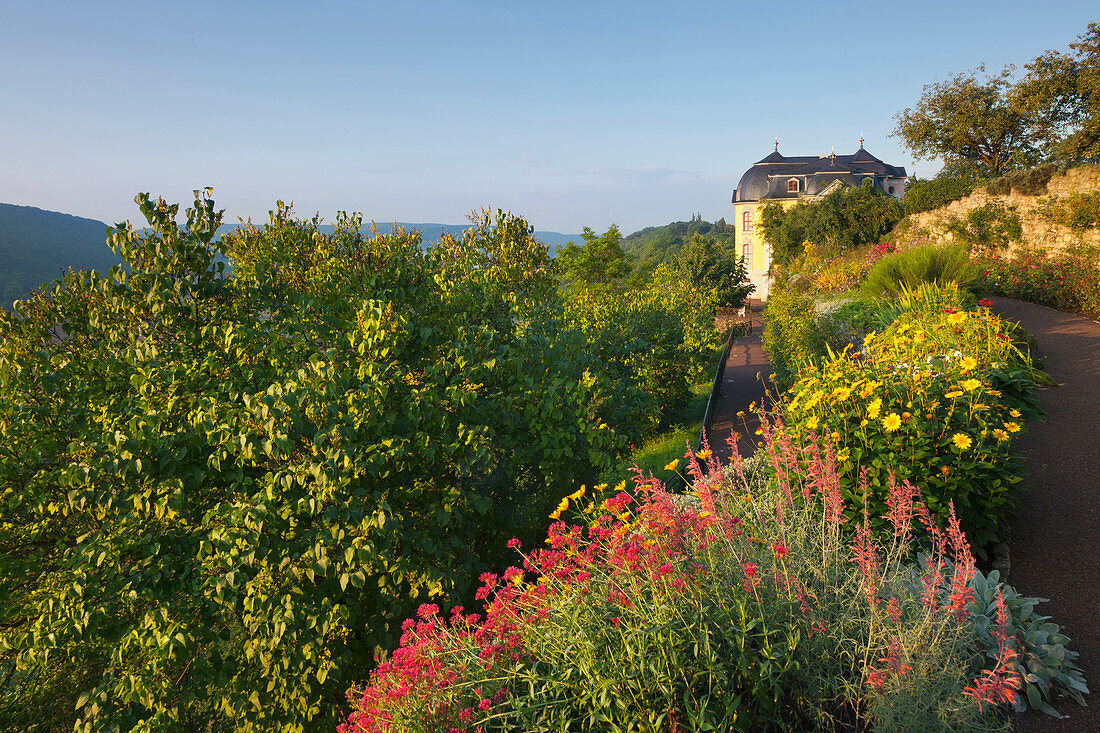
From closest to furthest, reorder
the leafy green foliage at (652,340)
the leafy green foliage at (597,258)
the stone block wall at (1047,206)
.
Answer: the leafy green foliage at (652,340), the stone block wall at (1047,206), the leafy green foliage at (597,258)

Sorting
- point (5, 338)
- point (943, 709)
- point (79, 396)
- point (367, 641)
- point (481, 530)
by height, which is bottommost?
point (367, 641)

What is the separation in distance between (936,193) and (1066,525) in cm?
1867

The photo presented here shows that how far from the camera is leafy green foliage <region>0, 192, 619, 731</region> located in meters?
2.71

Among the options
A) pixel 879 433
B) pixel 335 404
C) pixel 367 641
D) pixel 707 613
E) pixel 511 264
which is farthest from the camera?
pixel 511 264

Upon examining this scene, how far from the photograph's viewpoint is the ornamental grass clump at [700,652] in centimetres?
190

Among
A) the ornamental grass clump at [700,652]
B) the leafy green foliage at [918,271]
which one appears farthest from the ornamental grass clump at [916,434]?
the leafy green foliage at [918,271]

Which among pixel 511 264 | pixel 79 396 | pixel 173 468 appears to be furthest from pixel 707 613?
pixel 511 264

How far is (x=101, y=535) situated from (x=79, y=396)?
1.11 metres

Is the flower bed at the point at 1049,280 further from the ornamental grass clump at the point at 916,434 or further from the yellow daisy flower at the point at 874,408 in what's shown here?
the yellow daisy flower at the point at 874,408

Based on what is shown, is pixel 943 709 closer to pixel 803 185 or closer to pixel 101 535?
pixel 101 535

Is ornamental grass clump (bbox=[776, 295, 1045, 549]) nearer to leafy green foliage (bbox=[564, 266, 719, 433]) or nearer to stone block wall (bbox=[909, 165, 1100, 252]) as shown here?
leafy green foliage (bbox=[564, 266, 719, 433])

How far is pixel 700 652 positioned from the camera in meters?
2.01

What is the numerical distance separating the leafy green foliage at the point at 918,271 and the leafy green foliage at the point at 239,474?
8048 millimetres

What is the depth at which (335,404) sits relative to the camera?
2891 mm
